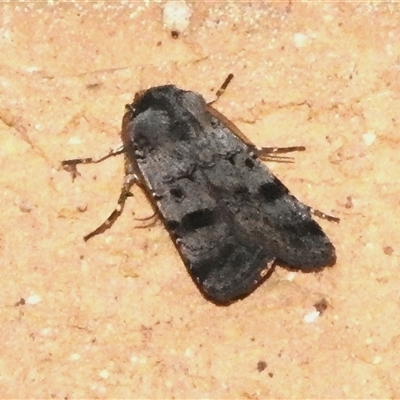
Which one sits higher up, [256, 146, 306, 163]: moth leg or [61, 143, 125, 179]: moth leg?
[256, 146, 306, 163]: moth leg

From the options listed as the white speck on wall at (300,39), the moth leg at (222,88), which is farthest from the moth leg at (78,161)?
the white speck on wall at (300,39)

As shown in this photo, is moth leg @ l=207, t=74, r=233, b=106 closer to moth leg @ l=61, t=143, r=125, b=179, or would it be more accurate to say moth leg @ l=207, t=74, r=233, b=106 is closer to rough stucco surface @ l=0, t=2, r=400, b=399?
rough stucco surface @ l=0, t=2, r=400, b=399

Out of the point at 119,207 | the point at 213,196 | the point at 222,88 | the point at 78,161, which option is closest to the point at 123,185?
the point at 119,207

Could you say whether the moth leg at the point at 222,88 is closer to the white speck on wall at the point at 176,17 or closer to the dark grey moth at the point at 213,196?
the dark grey moth at the point at 213,196

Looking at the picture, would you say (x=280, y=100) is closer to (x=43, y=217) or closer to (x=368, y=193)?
(x=368, y=193)

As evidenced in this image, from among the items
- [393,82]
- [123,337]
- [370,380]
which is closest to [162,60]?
[393,82]

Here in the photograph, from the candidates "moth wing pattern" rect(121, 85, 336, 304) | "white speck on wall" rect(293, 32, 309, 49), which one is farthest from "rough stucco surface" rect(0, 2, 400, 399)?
"moth wing pattern" rect(121, 85, 336, 304)
